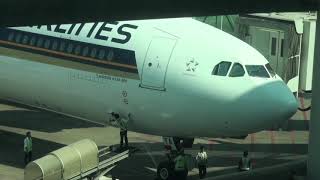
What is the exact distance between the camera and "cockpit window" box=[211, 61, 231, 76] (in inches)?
800

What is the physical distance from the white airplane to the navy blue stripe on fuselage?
34 millimetres

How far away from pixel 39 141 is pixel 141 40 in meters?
8.20

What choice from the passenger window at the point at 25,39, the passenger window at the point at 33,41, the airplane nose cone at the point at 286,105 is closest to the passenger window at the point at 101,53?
the passenger window at the point at 33,41

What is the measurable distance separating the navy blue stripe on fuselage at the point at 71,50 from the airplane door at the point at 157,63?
47cm

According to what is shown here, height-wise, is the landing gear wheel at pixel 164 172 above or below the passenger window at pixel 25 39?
below

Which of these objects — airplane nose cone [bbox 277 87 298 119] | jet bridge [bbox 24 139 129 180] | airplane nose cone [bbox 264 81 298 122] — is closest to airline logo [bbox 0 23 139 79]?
jet bridge [bbox 24 139 129 180]

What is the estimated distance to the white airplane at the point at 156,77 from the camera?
20.0m

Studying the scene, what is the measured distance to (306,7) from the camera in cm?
1636

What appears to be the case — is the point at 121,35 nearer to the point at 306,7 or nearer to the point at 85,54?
the point at 85,54

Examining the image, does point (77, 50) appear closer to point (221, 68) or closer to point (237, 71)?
point (221, 68)

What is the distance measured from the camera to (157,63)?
2081cm

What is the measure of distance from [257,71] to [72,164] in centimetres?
639

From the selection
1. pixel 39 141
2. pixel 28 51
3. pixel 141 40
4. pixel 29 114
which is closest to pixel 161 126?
pixel 141 40

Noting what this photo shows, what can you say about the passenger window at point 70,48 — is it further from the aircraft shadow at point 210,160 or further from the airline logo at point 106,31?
the aircraft shadow at point 210,160
